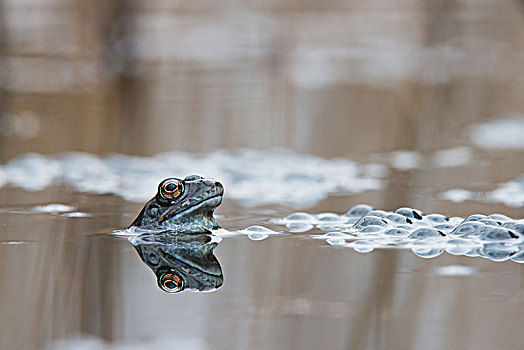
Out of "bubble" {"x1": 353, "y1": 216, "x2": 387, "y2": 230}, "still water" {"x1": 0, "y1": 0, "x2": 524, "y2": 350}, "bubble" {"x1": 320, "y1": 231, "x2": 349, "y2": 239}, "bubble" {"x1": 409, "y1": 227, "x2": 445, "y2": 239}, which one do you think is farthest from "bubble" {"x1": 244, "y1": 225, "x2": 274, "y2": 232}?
"bubble" {"x1": 409, "y1": 227, "x2": 445, "y2": 239}

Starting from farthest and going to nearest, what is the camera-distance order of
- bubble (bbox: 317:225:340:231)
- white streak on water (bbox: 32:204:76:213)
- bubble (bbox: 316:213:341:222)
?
white streak on water (bbox: 32:204:76:213) → bubble (bbox: 316:213:341:222) → bubble (bbox: 317:225:340:231)

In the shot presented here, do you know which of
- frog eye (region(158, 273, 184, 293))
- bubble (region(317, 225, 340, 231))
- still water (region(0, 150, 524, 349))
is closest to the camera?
still water (region(0, 150, 524, 349))

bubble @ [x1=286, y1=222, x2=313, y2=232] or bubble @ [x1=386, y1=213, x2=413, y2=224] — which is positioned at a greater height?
bubble @ [x1=386, y1=213, x2=413, y2=224]

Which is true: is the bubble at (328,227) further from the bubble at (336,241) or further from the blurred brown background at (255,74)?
the blurred brown background at (255,74)

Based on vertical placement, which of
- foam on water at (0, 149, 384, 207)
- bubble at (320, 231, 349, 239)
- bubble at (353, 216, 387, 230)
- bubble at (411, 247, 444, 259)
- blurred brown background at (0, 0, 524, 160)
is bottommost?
bubble at (411, 247, 444, 259)

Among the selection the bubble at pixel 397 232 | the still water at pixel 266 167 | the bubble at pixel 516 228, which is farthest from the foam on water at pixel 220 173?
the bubble at pixel 516 228

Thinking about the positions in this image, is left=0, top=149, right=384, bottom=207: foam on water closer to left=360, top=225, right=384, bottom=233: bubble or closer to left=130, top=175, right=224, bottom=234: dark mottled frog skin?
left=130, top=175, right=224, bottom=234: dark mottled frog skin

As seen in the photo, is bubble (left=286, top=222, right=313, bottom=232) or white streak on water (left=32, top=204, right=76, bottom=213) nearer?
bubble (left=286, top=222, right=313, bottom=232)

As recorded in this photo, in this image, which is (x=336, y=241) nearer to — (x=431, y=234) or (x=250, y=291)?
(x=431, y=234)
